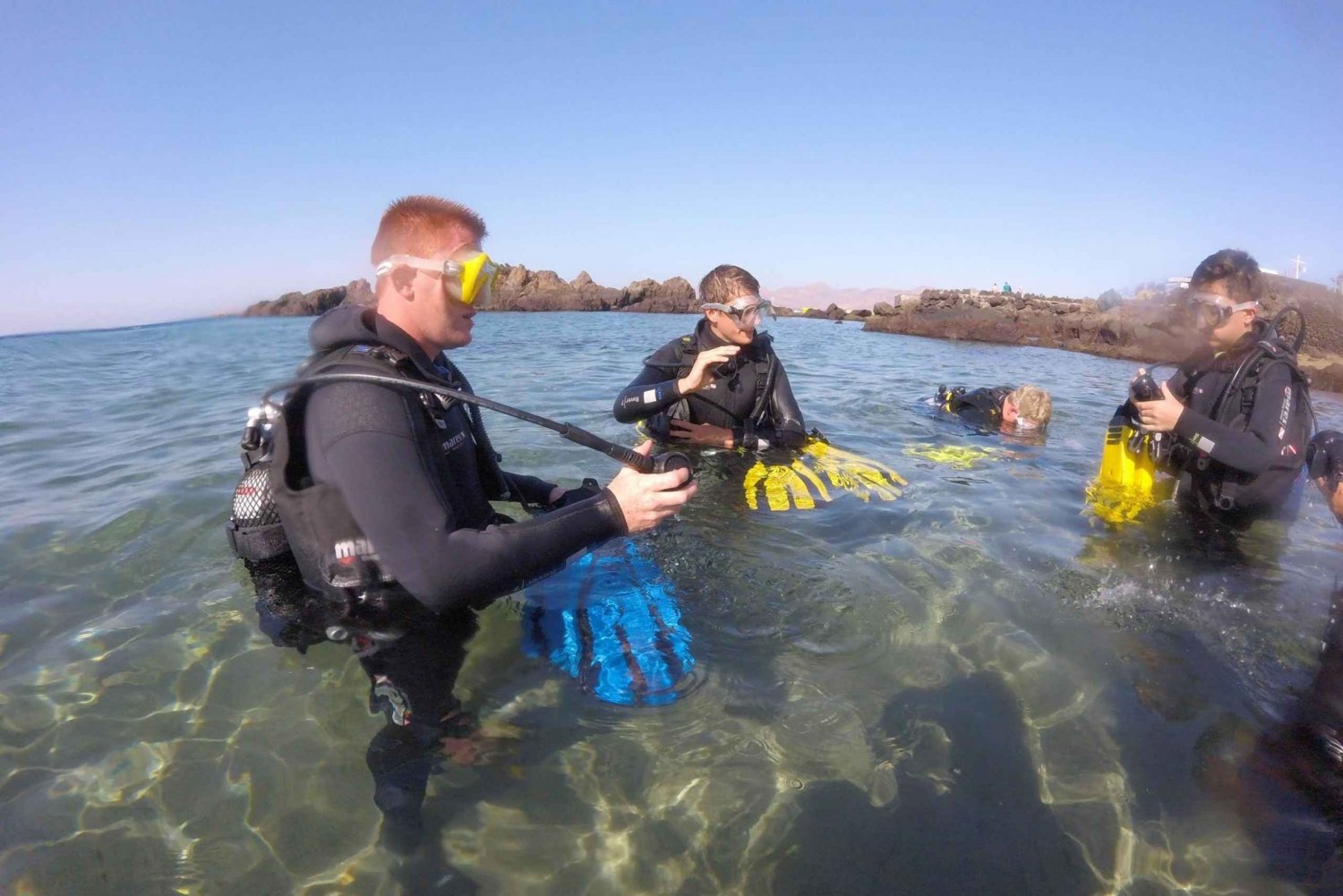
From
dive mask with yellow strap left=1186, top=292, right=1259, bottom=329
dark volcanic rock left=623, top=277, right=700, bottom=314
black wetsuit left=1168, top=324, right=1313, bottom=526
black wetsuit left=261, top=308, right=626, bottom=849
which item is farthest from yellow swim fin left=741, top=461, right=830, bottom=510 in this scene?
dark volcanic rock left=623, top=277, right=700, bottom=314

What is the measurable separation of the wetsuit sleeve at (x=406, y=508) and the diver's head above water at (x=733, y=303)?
3.59 m

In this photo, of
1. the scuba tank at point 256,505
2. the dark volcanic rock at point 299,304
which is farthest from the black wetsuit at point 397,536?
the dark volcanic rock at point 299,304

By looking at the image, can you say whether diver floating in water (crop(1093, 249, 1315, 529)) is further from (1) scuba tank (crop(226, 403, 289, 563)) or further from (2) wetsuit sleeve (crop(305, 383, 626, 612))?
(1) scuba tank (crop(226, 403, 289, 563))

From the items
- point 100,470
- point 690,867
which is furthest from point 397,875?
point 100,470

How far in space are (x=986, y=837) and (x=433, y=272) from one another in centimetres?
263

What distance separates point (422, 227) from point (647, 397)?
308 centimetres

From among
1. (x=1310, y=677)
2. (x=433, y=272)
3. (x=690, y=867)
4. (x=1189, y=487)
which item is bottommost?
(x=690, y=867)

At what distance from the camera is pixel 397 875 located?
2100 mm

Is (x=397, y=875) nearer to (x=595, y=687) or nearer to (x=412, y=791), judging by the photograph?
(x=412, y=791)

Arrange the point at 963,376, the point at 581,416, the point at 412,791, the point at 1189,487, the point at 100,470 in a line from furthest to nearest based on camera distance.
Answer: the point at 963,376 → the point at 581,416 → the point at 100,470 → the point at 1189,487 → the point at 412,791

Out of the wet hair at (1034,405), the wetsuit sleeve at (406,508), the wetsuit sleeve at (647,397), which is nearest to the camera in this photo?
the wetsuit sleeve at (406,508)

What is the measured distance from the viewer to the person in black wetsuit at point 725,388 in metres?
5.47

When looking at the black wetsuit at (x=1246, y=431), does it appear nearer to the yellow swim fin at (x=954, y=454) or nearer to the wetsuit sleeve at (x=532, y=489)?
the yellow swim fin at (x=954, y=454)

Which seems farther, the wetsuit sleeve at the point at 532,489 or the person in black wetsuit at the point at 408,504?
the wetsuit sleeve at the point at 532,489
